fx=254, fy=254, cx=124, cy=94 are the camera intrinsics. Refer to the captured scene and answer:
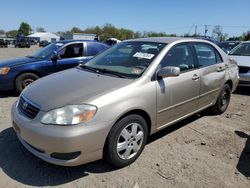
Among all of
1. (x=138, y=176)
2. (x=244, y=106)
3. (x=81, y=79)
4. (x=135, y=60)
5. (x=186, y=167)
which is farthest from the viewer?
(x=244, y=106)

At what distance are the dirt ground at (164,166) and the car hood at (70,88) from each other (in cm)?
86

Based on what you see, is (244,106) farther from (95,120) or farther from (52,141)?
(52,141)

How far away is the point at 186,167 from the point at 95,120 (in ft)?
4.61

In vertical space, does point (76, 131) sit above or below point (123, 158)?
above

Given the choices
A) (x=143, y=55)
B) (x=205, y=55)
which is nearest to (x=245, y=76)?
(x=205, y=55)

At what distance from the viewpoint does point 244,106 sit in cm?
608

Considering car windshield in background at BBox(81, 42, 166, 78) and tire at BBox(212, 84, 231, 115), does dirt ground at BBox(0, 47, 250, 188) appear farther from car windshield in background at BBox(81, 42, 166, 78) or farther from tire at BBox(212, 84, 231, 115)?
car windshield in background at BBox(81, 42, 166, 78)

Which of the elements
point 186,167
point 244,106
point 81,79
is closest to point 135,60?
point 81,79

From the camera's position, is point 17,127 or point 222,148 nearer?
point 17,127

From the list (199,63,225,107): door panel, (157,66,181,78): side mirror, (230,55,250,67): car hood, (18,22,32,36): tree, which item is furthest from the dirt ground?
(18,22,32,36): tree

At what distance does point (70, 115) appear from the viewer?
2.76 metres

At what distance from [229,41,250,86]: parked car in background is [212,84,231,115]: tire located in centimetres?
215

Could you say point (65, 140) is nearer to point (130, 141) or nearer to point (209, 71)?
point (130, 141)

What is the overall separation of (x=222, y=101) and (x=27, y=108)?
391cm
